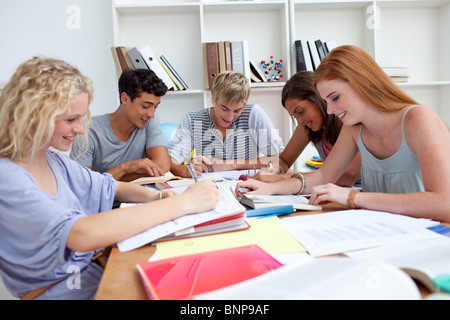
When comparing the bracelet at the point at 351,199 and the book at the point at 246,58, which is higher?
the book at the point at 246,58

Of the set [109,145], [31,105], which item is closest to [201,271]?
[31,105]

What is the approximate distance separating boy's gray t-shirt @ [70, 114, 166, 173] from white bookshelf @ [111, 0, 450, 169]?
888 millimetres

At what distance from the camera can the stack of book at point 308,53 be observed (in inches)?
117

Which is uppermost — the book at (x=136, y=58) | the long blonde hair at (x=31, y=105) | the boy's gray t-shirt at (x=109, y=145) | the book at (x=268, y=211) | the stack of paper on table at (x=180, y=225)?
the book at (x=136, y=58)

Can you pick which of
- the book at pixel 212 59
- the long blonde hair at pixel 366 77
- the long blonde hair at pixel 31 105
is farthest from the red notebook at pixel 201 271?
the book at pixel 212 59

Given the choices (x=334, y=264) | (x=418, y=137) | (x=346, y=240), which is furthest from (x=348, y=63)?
(x=334, y=264)

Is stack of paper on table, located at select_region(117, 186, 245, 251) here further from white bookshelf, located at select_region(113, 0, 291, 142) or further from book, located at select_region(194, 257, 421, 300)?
white bookshelf, located at select_region(113, 0, 291, 142)

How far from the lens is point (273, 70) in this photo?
3.14 m

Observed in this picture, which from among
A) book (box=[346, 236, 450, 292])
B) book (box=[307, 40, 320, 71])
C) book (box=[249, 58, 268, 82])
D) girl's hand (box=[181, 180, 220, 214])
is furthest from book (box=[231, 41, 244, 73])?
book (box=[346, 236, 450, 292])

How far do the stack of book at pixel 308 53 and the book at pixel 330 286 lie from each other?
2.63 m

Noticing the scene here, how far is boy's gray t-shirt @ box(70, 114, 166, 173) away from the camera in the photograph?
2090 millimetres

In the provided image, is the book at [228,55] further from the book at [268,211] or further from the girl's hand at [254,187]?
the book at [268,211]

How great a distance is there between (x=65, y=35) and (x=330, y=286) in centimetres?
327

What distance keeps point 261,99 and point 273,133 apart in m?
0.75
